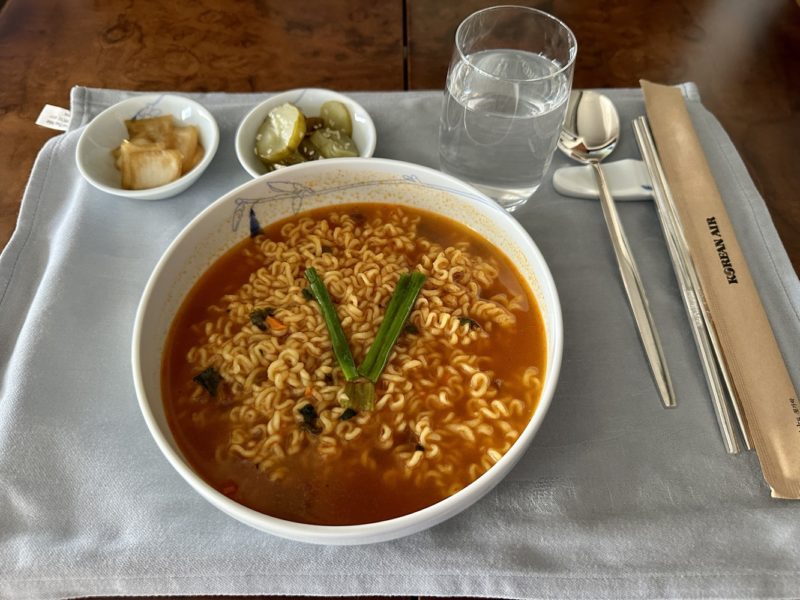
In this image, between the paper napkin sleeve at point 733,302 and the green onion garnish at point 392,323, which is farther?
the green onion garnish at point 392,323

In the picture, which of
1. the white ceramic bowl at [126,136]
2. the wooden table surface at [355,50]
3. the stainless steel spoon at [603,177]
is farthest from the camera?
the wooden table surface at [355,50]

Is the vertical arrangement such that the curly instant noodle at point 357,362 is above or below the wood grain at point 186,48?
below

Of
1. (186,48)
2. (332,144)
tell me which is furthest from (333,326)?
(186,48)

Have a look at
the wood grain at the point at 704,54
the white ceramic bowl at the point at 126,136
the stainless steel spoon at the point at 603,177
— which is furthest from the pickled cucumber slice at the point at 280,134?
the stainless steel spoon at the point at 603,177

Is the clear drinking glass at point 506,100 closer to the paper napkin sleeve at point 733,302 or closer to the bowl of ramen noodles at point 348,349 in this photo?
the bowl of ramen noodles at point 348,349

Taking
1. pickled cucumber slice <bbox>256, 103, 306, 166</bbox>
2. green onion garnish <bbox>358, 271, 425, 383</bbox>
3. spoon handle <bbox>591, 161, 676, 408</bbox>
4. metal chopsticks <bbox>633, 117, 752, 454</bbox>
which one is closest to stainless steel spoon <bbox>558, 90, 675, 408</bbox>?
spoon handle <bbox>591, 161, 676, 408</bbox>

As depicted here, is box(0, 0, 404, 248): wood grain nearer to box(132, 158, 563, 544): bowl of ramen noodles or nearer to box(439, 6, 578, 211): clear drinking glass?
box(439, 6, 578, 211): clear drinking glass
